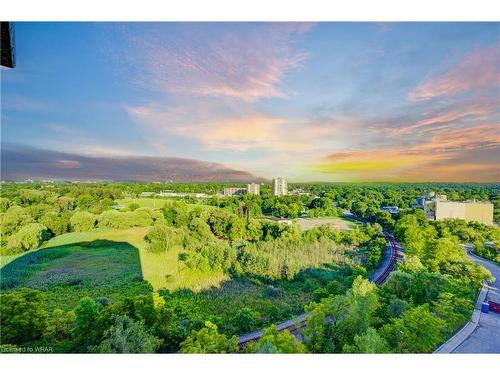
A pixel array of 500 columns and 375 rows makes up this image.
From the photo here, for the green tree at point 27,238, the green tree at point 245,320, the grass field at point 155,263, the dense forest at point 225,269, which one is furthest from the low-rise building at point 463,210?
the green tree at point 27,238

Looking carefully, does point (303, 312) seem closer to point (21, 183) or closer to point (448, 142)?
point (448, 142)

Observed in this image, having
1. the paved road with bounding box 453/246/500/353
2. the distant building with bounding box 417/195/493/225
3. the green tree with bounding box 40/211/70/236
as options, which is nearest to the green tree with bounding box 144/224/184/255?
the green tree with bounding box 40/211/70/236

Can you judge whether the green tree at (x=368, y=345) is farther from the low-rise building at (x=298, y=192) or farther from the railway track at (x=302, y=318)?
the low-rise building at (x=298, y=192)

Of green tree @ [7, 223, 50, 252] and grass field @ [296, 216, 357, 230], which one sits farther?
grass field @ [296, 216, 357, 230]

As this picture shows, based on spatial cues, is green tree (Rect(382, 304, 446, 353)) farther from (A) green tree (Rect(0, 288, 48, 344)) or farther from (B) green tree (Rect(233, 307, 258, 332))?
(A) green tree (Rect(0, 288, 48, 344))

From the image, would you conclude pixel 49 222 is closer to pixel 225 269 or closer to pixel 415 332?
pixel 225 269
